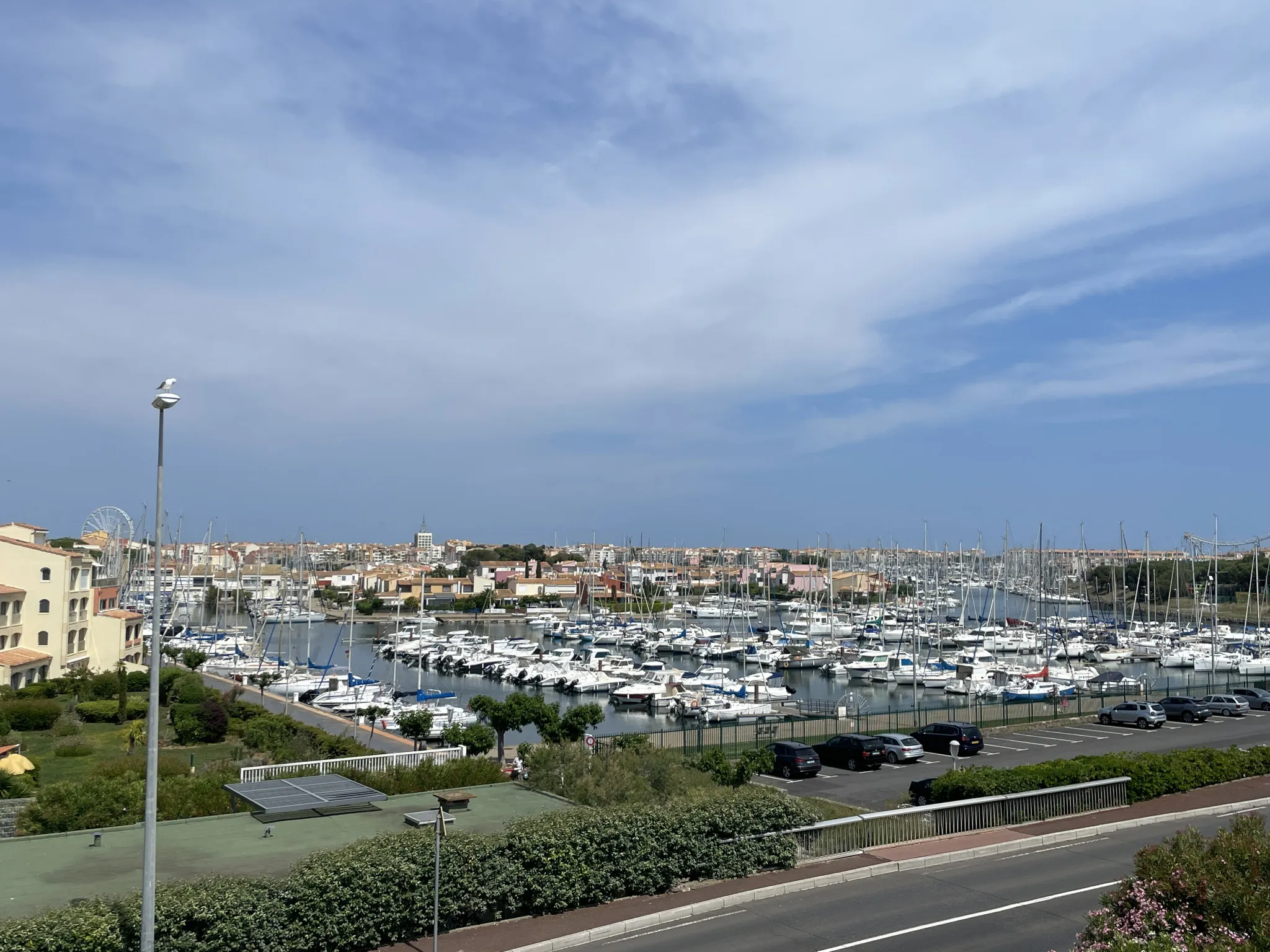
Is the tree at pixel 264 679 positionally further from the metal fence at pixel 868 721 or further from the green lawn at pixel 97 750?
the metal fence at pixel 868 721

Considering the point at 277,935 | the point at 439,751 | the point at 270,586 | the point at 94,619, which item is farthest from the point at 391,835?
the point at 270,586

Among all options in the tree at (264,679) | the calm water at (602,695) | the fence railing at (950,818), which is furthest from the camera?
the calm water at (602,695)

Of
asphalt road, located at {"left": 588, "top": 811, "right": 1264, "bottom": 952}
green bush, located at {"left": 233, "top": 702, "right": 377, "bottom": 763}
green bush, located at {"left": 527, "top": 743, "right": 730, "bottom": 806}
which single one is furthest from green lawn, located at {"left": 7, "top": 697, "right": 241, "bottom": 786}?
asphalt road, located at {"left": 588, "top": 811, "right": 1264, "bottom": 952}

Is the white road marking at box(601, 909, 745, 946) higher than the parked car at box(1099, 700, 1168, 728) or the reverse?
higher

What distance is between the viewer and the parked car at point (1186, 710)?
36.8 metres

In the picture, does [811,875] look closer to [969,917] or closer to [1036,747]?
[969,917]

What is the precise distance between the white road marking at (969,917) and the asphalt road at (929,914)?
0.02 m

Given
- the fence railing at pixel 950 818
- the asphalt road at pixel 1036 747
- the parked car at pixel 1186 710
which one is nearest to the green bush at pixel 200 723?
the asphalt road at pixel 1036 747

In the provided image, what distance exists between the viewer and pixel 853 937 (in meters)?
13.2

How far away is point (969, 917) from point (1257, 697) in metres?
34.7

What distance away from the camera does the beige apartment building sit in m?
48.6

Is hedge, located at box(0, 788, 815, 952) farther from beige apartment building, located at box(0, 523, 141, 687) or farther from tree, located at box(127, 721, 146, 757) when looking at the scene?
beige apartment building, located at box(0, 523, 141, 687)

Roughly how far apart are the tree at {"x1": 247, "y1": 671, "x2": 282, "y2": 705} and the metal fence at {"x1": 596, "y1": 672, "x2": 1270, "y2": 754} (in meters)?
20.7

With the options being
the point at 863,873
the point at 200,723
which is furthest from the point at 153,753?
the point at 200,723
